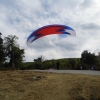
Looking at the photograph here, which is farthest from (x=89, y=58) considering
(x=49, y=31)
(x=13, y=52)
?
(x=49, y=31)

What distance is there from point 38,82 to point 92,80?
12.9 feet

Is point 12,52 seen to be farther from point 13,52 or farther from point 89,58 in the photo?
point 89,58

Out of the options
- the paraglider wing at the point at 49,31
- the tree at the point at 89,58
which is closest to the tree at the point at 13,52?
the tree at the point at 89,58

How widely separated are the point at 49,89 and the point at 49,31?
266 inches

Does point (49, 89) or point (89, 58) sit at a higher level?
point (89, 58)

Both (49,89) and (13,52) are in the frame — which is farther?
(13,52)

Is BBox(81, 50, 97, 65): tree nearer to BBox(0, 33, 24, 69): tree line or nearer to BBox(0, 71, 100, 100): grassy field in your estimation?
BBox(0, 33, 24, 69): tree line

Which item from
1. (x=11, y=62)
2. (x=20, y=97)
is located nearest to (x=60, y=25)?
(x=20, y=97)

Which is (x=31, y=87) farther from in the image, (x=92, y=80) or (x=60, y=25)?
(x=60, y=25)

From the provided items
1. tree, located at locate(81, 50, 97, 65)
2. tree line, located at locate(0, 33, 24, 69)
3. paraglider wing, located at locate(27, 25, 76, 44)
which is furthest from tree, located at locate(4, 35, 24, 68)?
paraglider wing, located at locate(27, 25, 76, 44)

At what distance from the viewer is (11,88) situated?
12.5m

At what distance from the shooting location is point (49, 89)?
12062 mm

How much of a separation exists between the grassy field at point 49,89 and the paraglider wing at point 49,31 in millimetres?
4546

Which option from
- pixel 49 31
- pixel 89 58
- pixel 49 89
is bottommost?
pixel 49 89
